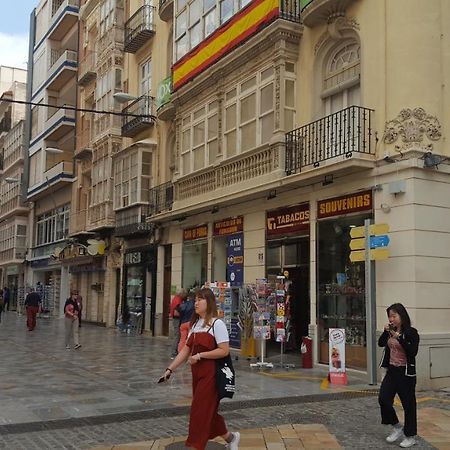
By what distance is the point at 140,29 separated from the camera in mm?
24469

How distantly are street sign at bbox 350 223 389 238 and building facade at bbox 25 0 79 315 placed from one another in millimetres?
24215

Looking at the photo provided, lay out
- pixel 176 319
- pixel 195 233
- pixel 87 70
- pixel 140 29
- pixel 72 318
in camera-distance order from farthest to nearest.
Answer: pixel 87 70 < pixel 140 29 < pixel 195 233 < pixel 72 318 < pixel 176 319

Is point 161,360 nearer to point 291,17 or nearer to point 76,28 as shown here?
point 291,17

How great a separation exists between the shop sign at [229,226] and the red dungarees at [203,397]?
11.1 m

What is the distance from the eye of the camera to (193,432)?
5.75 metres

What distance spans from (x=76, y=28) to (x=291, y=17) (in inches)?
973

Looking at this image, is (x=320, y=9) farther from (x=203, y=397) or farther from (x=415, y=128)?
(x=203, y=397)

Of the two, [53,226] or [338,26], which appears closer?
[338,26]

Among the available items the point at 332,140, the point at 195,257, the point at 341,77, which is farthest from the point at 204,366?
the point at 195,257

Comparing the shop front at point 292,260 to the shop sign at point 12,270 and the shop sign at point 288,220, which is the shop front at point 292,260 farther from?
the shop sign at point 12,270

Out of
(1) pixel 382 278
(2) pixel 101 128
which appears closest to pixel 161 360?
(1) pixel 382 278

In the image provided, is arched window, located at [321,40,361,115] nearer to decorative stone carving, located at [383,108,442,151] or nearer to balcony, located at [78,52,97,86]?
decorative stone carving, located at [383,108,442,151]

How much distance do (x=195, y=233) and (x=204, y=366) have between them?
45.4 ft

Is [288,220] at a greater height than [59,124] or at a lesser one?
lesser
